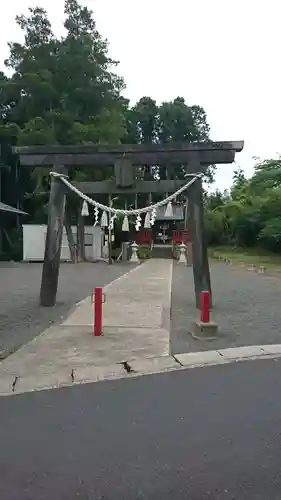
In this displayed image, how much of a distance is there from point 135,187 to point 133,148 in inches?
32.5

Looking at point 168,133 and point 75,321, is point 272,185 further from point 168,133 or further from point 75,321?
point 75,321

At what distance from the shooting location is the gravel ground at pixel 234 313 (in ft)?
25.9

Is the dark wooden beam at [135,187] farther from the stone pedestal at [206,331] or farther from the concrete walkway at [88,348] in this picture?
the stone pedestal at [206,331]

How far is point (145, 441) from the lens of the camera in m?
3.99

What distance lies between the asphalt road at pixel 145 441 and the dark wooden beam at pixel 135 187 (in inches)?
236

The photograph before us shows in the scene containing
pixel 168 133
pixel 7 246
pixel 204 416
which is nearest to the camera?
pixel 204 416

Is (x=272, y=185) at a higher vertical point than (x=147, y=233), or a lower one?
higher

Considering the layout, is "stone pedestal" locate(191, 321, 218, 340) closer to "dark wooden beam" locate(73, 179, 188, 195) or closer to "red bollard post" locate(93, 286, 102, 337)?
"red bollard post" locate(93, 286, 102, 337)

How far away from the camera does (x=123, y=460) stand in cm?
364

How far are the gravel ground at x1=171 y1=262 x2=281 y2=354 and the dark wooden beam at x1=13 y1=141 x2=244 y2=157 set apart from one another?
11.2 ft

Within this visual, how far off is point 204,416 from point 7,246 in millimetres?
29724

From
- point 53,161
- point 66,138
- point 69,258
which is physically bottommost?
point 69,258

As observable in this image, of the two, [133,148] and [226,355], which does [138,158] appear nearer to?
[133,148]

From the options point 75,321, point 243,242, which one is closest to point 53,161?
point 75,321
